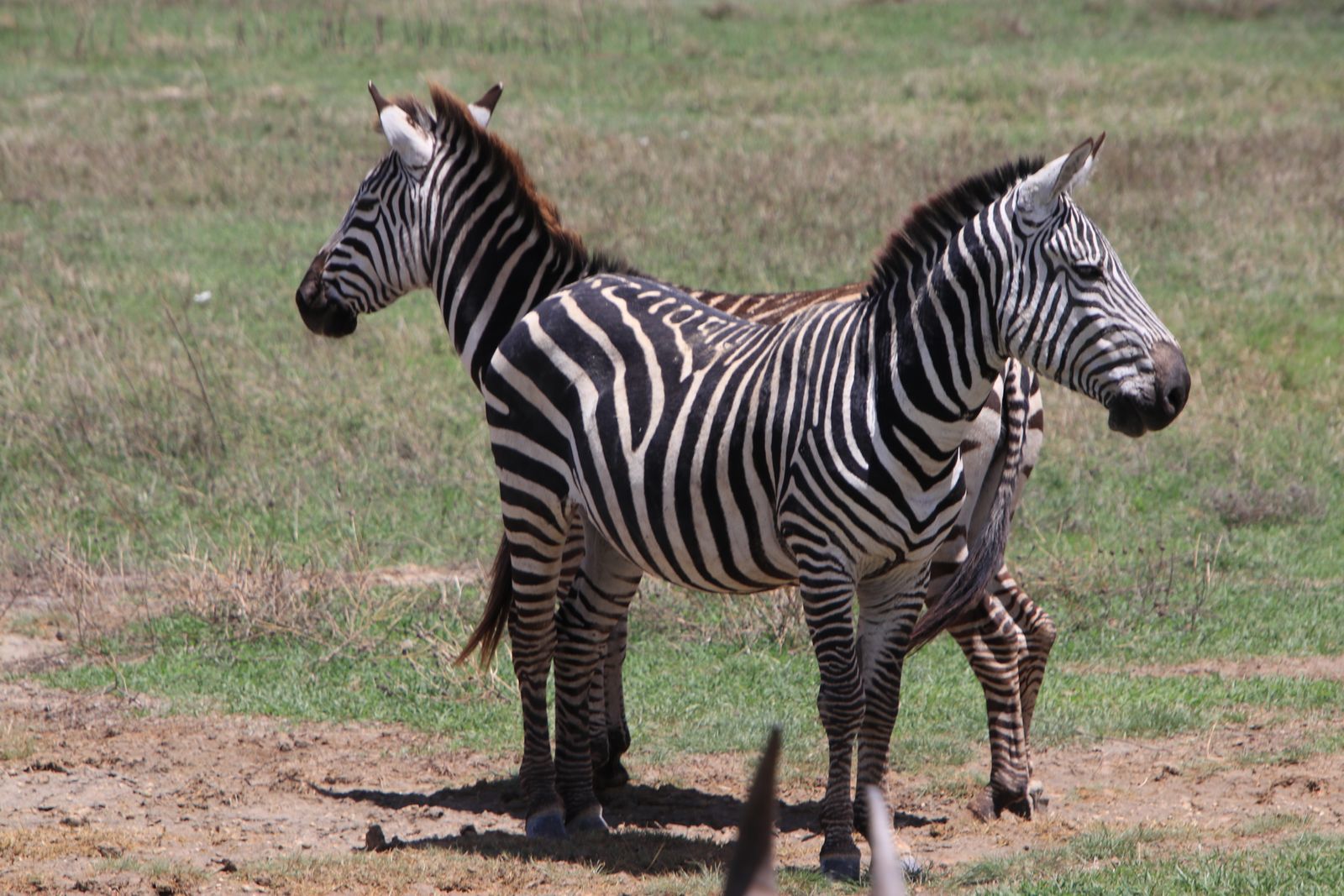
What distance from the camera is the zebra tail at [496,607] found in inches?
253

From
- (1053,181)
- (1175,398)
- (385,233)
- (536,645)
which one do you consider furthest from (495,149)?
(1175,398)

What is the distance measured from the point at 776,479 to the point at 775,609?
8.99 feet

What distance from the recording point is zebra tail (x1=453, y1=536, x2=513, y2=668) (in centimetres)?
644

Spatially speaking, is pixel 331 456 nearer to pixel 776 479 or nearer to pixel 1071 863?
pixel 776 479

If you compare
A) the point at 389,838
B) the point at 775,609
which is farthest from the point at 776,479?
the point at 775,609

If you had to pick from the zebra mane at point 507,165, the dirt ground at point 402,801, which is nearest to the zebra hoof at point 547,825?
the dirt ground at point 402,801

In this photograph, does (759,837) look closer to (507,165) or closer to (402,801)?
(402,801)

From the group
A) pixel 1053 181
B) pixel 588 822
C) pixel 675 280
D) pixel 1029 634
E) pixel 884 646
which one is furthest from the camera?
pixel 675 280

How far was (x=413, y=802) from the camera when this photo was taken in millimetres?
6207

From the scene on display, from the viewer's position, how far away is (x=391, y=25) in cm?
2598

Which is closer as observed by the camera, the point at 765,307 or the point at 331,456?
the point at 765,307

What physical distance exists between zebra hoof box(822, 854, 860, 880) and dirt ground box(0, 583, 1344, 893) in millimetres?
308

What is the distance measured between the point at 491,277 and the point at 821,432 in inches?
82.1

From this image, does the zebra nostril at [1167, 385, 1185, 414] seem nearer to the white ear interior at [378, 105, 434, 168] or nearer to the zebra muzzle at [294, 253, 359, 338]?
the white ear interior at [378, 105, 434, 168]
